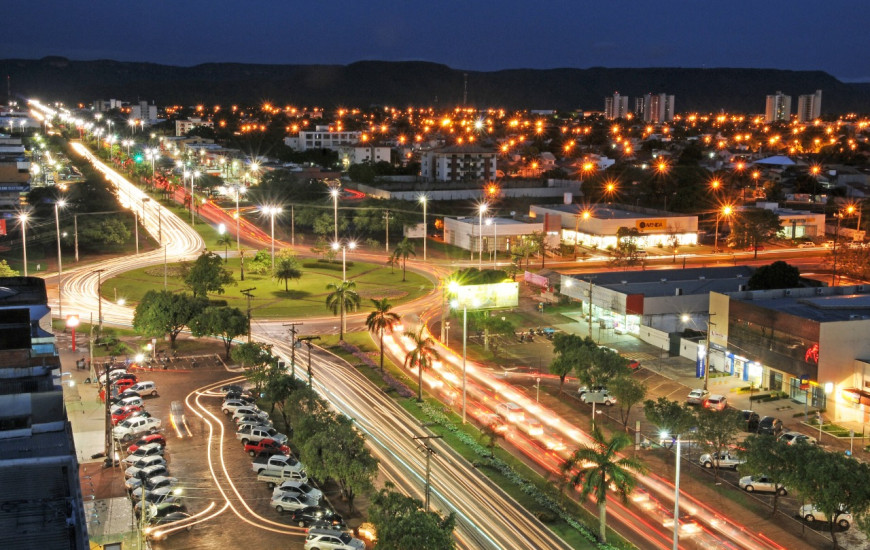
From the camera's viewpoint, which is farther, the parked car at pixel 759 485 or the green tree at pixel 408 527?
the parked car at pixel 759 485

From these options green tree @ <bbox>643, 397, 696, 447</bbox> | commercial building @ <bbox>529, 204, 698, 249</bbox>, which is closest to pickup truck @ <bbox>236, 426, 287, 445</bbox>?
green tree @ <bbox>643, 397, 696, 447</bbox>

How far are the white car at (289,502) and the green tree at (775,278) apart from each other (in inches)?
1056

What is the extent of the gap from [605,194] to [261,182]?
33057 millimetres

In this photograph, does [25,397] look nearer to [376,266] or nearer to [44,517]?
[44,517]

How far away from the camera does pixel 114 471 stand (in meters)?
25.5

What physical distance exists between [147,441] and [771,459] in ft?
56.3

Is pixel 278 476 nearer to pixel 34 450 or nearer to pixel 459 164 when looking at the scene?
pixel 34 450

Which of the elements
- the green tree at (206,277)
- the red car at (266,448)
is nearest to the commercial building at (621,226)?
the green tree at (206,277)

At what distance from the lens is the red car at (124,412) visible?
29.1 metres

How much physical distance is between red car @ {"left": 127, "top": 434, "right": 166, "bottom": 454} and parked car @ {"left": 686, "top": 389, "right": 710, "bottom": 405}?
686 inches

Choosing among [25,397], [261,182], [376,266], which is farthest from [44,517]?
[261,182]

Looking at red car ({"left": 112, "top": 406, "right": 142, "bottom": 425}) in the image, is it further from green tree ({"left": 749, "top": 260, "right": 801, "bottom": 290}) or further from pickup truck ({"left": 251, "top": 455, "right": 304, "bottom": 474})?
green tree ({"left": 749, "top": 260, "right": 801, "bottom": 290})

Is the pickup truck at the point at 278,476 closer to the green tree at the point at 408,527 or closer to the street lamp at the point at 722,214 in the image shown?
the green tree at the point at 408,527

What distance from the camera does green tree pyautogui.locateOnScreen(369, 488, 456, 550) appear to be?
60.2ft
